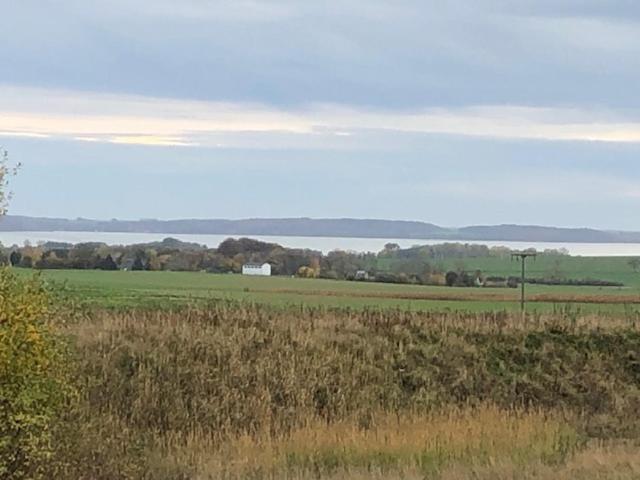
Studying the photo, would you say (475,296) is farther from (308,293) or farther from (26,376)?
(26,376)

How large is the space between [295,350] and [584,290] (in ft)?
102

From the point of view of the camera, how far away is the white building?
6450cm

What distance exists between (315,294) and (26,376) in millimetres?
34153

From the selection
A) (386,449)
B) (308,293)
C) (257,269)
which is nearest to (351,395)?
(386,449)

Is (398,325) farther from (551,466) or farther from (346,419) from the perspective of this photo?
(551,466)

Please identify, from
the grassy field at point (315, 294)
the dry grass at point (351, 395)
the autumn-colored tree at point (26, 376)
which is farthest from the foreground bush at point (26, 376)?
the grassy field at point (315, 294)

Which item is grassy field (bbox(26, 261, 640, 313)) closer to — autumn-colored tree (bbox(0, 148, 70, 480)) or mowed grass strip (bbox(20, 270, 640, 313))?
mowed grass strip (bbox(20, 270, 640, 313))

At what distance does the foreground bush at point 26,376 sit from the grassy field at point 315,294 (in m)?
19.8

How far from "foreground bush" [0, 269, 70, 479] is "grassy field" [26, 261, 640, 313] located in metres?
19.8

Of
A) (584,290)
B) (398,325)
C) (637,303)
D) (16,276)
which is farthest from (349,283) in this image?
(16,276)

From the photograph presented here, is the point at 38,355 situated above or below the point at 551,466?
above

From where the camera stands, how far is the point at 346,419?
885 inches

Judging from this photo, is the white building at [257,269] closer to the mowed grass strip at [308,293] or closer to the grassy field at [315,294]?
the grassy field at [315,294]

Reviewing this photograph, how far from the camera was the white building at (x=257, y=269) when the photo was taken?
6450 centimetres
